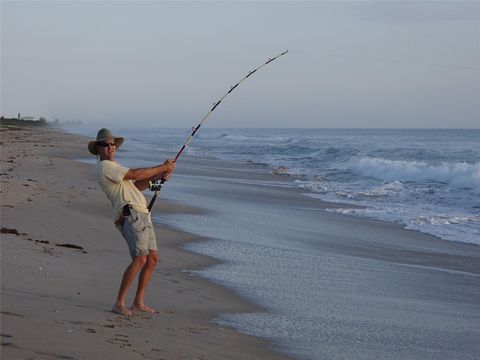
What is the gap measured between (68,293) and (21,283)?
13.5 inches

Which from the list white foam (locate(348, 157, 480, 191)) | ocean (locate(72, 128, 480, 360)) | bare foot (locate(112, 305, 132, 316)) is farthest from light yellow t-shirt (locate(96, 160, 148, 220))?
white foam (locate(348, 157, 480, 191))

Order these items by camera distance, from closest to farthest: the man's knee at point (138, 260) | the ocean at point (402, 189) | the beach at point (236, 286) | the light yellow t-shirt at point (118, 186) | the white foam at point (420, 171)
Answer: the beach at point (236, 286), the light yellow t-shirt at point (118, 186), the man's knee at point (138, 260), the ocean at point (402, 189), the white foam at point (420, 171)

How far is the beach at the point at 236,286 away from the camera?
441 centimetres

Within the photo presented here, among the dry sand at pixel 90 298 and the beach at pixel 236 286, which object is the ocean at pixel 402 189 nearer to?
the beach at pixel 236 286

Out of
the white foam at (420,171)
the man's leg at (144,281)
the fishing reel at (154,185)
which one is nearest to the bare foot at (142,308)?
the man's leg at (144,281)

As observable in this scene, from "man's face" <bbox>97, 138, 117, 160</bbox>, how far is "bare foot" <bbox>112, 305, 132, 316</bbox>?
98cm

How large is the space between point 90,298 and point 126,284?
51 cm

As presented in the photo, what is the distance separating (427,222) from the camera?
11664 millimetres

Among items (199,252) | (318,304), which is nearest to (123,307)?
(318,304)

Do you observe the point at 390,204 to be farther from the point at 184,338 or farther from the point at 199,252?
the point at 184,338

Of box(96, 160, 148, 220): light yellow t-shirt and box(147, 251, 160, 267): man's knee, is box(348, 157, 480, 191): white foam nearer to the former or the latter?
box(147, 251, 160, 267): man's knee

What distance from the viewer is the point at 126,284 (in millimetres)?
4898

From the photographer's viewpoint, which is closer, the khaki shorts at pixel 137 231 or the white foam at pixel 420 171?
the khaki shorts at pixel 137 231

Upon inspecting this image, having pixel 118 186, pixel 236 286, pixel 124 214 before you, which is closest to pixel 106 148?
A: pixel 118 186
